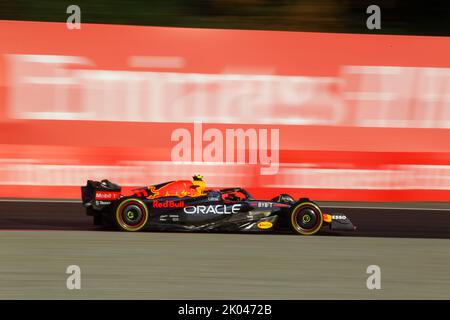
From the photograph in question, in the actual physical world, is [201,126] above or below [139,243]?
above

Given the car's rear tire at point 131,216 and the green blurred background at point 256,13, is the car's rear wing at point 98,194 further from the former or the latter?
the green blurred background at point 256,13

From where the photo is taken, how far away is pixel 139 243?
9422 millimetres

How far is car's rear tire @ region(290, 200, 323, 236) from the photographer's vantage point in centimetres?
1046

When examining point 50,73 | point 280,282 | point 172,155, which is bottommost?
point 280,282

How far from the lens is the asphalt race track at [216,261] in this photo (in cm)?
688

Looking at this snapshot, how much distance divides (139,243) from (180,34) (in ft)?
22.0

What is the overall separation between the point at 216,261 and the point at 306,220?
247 cm

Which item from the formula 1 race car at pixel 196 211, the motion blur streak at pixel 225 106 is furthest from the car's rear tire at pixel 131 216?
the motion blur streak at pixel 225 106

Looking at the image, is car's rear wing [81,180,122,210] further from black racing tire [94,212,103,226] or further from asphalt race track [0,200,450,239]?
asphalt race track [0,200,450,239]

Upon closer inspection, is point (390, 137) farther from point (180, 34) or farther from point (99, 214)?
point (99, 214)

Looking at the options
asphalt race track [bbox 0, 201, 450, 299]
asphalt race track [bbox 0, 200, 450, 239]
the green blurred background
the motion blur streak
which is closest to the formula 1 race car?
asphalt race track [bbox 0, 201, 450, 299]

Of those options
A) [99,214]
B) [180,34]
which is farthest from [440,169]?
[99,214]

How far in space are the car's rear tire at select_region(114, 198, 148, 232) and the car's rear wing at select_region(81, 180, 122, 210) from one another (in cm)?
18

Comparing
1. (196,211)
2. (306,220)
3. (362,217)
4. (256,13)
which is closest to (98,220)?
(196,211)
